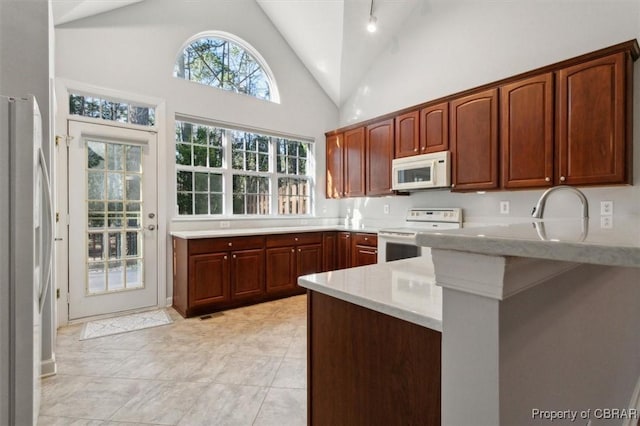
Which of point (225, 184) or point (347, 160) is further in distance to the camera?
point (347, 160)

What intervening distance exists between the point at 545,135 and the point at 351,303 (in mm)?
2669

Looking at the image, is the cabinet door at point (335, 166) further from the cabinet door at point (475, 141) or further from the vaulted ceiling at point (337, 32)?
the cabinet door at point (475, 141)

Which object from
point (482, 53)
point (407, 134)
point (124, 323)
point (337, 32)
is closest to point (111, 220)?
point (124, 323)

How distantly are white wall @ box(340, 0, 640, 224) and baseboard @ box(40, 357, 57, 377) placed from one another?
375 cm

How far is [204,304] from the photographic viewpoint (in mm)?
3320

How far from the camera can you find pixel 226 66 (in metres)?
4.15

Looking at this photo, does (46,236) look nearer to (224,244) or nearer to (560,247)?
(224,244)

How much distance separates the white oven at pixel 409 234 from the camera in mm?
3416

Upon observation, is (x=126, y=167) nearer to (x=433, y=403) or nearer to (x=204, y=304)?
(x=204, y=304)

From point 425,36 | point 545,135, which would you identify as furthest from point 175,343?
point 425,36

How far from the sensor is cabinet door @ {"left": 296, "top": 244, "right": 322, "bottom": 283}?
411 cm

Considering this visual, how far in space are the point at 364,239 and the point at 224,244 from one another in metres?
1.78

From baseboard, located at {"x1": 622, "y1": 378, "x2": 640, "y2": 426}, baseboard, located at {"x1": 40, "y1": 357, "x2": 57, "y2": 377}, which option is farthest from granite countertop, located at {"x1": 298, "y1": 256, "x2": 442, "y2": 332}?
baseboard, located at {"x1": 40, "y1": 357, "x2": 57, "y2": 377}

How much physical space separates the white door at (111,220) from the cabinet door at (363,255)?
2447 millimetres
